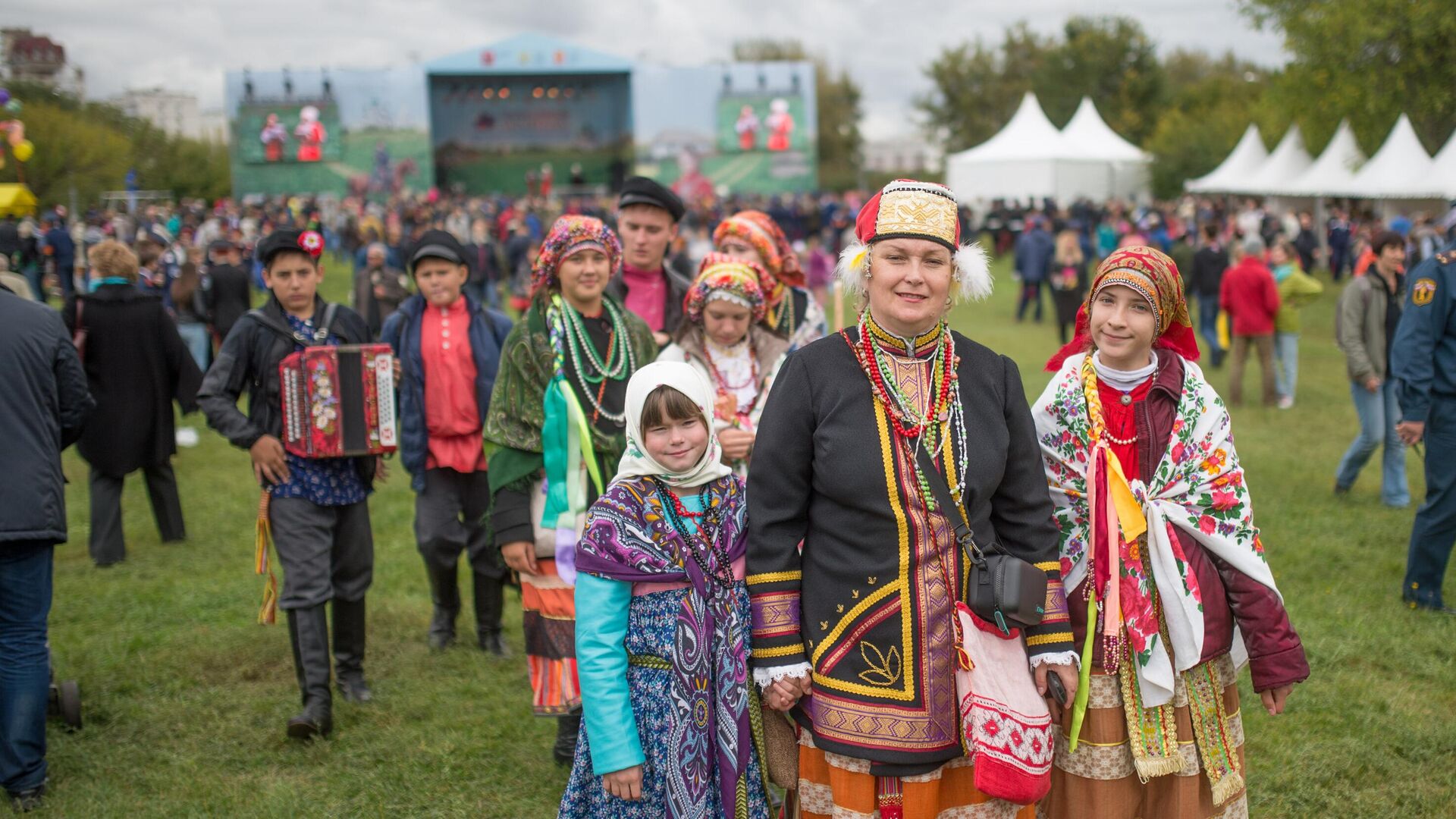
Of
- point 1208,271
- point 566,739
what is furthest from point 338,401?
point 1208,271

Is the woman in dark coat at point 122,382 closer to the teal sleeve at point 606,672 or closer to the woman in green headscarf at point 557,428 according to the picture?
the woman in green headscarf at point 557,428

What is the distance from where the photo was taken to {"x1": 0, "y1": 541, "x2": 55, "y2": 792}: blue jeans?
13.4 ft

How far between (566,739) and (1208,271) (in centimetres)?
1259

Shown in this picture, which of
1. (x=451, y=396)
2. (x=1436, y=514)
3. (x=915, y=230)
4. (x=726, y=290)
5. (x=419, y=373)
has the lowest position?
(x=1436, y=514)

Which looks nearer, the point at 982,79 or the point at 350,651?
the point at 350,651

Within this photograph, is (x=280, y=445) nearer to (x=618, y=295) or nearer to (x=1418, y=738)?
(x=618, y=295)

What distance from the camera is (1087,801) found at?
2.96 metres

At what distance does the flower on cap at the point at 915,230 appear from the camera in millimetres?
2588

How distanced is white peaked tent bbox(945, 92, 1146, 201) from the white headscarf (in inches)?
1216

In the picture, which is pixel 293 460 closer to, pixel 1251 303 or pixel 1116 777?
pixel 1116 777

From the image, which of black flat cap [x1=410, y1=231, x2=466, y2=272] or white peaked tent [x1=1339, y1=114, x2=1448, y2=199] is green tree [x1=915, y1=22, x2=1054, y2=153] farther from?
black flat cap [x1=410, y1=231, x2=466, y2=272]

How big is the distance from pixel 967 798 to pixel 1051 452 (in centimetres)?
97

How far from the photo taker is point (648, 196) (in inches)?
191

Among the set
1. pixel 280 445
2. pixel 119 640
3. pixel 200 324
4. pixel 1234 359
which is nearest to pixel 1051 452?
pixel 280 445
